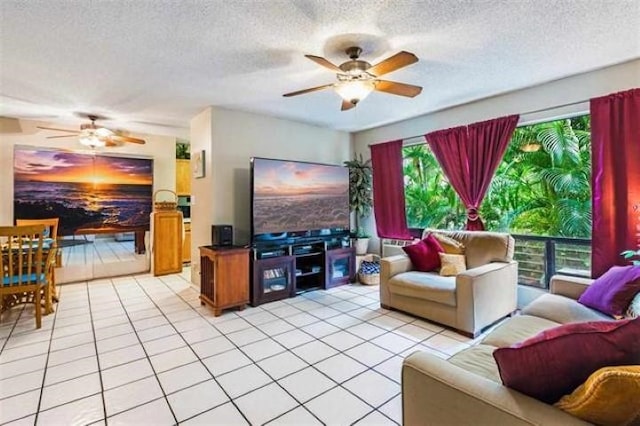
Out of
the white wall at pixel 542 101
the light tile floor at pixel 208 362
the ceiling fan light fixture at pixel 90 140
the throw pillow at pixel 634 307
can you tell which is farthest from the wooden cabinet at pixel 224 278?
the throw pillow at pixel 634 307

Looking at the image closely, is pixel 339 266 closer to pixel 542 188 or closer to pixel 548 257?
pixel 548 257

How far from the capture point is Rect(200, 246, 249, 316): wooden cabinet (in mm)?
3441

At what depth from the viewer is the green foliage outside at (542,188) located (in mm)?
3367

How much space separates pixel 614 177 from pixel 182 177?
253 inches

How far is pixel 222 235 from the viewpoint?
3.84 meters

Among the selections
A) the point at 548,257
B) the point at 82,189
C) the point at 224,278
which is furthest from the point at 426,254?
the point at 82,189

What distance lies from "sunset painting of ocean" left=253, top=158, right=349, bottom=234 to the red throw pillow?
1.33 metres

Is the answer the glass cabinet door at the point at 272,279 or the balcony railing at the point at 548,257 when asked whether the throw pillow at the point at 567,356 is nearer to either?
the balcony railing at the point at 548,257

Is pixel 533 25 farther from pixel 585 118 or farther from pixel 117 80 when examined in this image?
pixel 117 80

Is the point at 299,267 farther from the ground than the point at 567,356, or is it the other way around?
the point at 567,356

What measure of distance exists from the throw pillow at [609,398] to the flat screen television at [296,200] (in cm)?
335

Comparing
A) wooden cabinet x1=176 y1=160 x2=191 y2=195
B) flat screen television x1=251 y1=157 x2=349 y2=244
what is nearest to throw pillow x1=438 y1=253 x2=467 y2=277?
flat screen television x1=251 y1=157 x2=349 y2=244

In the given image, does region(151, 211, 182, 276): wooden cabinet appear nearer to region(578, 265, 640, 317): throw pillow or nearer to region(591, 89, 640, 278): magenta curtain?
region(578, 265, 640, 317): throw pillow

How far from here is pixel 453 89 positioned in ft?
11.4
